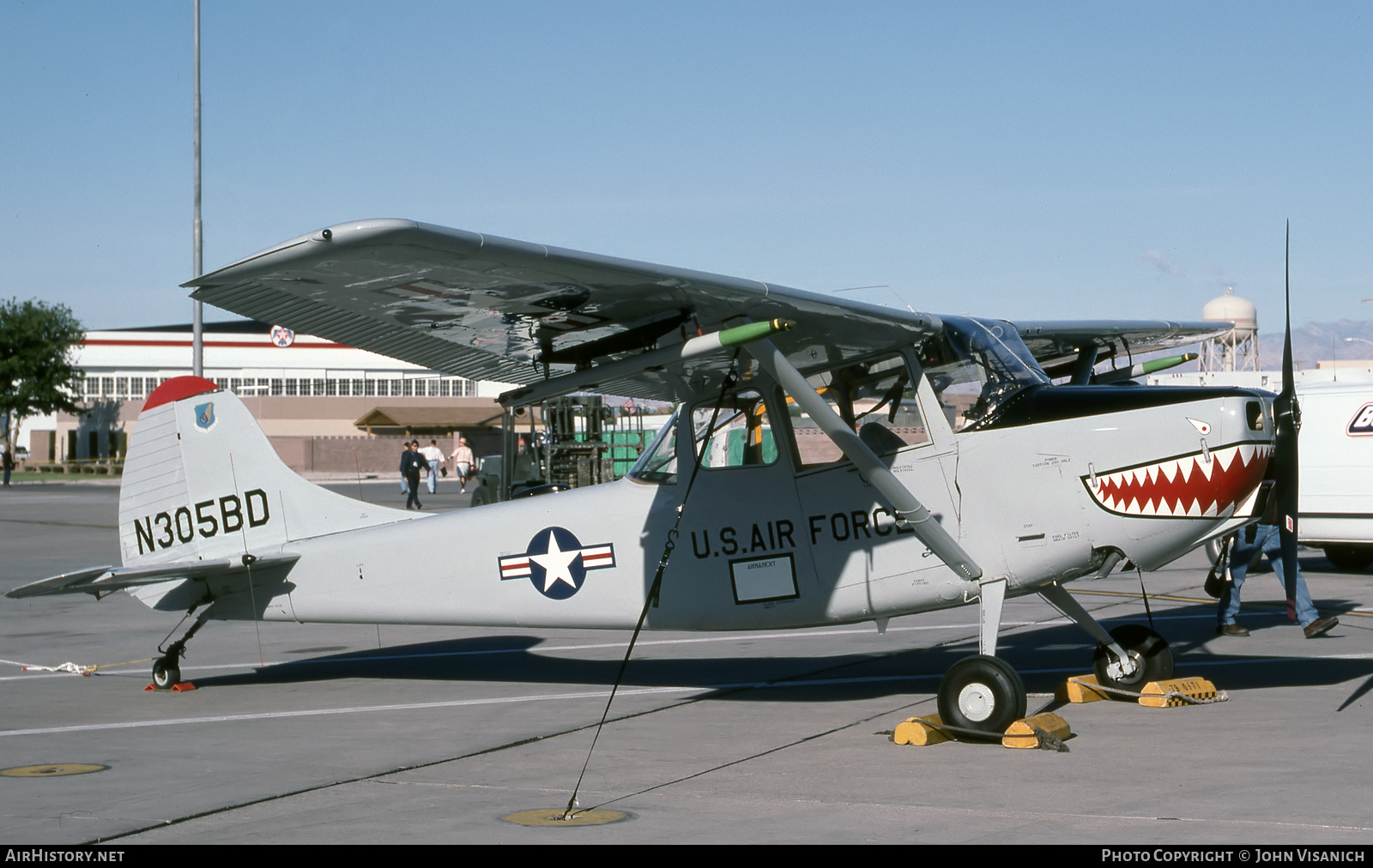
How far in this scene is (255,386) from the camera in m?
90.8

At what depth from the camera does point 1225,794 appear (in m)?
6.08

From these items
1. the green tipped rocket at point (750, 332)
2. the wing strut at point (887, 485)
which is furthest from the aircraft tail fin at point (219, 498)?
the green tipped rocket at point (750, 332)

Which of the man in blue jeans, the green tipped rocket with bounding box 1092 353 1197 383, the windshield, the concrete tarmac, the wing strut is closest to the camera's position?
the concrete tarmac

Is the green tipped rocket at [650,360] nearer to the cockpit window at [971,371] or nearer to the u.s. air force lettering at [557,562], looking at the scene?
the cockpit window at [971,371]

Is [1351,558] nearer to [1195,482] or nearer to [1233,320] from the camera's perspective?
[1195,482]

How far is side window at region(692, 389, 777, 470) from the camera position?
28.9 ft

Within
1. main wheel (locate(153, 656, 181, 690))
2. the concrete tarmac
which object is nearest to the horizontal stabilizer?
main wheel (locate(153, 656, 181, 690))

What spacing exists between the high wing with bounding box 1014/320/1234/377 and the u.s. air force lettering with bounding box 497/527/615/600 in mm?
3946

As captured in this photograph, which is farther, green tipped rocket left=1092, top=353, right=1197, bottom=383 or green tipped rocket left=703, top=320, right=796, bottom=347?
green tipped rocket left=1092, top=353, right=1197, bottom=383

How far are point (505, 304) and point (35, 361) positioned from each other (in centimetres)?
8499

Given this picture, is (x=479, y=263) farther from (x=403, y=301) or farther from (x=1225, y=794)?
(x=1225, y=794)

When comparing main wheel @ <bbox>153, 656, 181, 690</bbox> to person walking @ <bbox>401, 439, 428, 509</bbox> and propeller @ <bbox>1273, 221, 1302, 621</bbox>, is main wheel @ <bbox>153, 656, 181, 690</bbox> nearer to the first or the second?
propeller @ <bbox>1273, 221, 1302, 621</bbox>

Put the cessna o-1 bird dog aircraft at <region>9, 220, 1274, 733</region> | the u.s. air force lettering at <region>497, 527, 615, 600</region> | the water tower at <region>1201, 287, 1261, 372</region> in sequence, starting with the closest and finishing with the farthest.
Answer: the cessna o-1 bird dog aircraft at <region>9, 220, 1274, 733</region> → the u.s. air force lettering at <region>497, 527, 615, 600</region> → the water tower at <region>1201, 287, 1261, 372</region>
